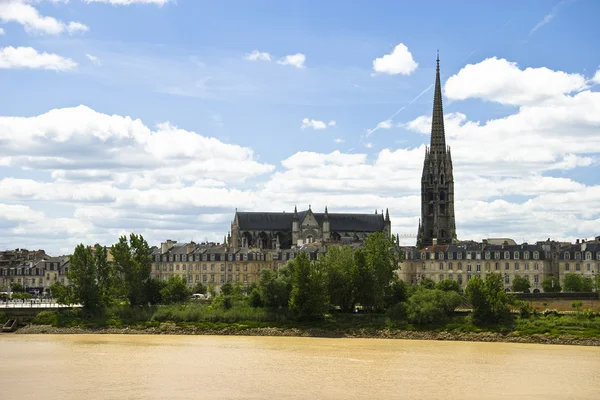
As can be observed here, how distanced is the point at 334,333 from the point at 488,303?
38.1 feet

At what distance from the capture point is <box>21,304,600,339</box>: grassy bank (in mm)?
66694

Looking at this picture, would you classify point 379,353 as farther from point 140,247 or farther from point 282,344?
point 140,247

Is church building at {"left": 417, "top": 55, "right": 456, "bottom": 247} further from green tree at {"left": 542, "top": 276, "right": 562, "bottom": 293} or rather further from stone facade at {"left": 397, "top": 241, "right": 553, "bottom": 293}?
green tree at {"left": 542, "top": 276, "right": 562, "bottom": 293}

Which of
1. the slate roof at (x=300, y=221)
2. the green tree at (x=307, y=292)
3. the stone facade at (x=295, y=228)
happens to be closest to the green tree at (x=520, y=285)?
the green tree at (x=307, y=292)

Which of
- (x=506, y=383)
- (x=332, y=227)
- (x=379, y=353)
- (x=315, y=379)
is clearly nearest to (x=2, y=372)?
(x=315, y=379)

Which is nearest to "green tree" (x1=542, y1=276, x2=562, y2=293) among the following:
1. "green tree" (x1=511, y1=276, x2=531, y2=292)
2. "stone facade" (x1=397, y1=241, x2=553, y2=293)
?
"green tree" (x1=511, y1=276, x2=531, y2=292)

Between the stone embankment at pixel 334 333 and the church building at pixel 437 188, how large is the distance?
7088cm

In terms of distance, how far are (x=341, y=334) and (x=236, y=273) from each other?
4786 cm

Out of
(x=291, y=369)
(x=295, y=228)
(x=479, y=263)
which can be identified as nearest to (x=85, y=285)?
(x=291, y=369)

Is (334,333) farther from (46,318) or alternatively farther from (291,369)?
(46,318)

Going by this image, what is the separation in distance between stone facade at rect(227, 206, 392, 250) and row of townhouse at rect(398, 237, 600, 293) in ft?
104

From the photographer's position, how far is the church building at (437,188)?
14112 centimetres

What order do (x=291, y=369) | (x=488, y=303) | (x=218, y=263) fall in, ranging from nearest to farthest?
(x=291, y=369) < (x=488, y=303) < (x=218, y=263)

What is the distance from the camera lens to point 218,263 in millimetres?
116812
